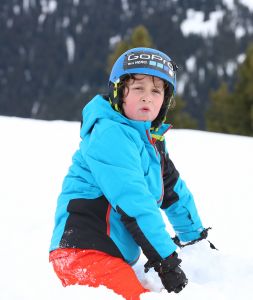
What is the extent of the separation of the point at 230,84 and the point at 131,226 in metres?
74.5

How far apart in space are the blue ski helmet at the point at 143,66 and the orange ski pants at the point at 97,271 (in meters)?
0.92

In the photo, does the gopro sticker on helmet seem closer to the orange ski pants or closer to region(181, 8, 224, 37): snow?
the orange ski pants

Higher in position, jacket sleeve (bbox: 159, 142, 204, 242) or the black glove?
jacket sleeve (bbox: 159, 142, 204, 242)

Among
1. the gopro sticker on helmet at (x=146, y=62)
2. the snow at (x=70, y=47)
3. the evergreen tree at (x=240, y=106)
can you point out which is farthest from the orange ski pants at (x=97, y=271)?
the snow at (x=70, y=47)

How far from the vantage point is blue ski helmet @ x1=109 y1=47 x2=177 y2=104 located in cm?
259

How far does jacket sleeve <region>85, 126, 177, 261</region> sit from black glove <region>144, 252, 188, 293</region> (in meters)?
0.04

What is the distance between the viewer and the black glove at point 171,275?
241cm

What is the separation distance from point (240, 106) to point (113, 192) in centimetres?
2326

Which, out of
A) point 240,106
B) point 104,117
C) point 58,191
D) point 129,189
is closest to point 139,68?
point 104,117

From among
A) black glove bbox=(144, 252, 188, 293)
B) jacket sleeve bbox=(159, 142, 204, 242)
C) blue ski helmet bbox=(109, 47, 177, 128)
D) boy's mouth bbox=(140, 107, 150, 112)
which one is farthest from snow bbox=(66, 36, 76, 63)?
black glove bbox=(144, 252, 188, 293)

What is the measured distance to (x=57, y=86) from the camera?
3625 inches

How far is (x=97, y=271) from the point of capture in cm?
242

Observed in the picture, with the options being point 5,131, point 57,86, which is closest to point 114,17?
point 57,86

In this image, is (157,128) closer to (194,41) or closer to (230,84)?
(230,84)
